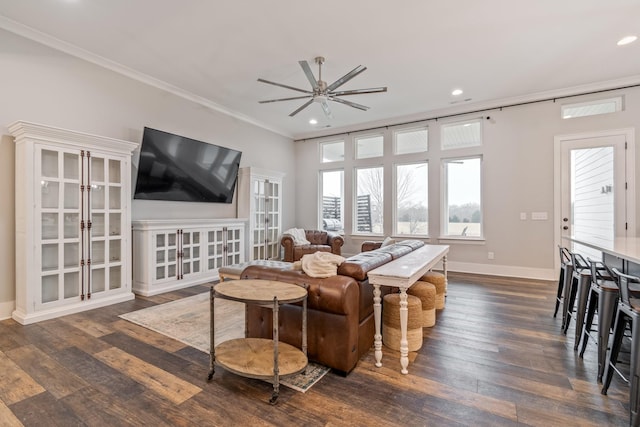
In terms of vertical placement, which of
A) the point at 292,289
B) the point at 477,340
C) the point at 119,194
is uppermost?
the point at 119,194

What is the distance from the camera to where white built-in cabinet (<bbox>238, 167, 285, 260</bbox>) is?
5.98 metres

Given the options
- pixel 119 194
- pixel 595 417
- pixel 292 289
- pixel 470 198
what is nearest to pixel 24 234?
pixel 119 194

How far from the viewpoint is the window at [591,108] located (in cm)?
468

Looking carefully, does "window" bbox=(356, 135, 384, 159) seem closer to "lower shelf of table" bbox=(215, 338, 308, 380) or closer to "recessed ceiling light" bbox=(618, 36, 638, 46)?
"recessed ceiling light" bbox=(618, 36, 638, 46)

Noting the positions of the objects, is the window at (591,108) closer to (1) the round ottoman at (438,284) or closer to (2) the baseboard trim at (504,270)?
(2) the baseboard trim at (504,270)

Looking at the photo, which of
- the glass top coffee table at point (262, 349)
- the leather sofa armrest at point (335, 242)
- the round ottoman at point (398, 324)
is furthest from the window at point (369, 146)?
the glass top coffee table at point (262, 349)

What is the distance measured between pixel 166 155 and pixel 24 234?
2.01 meters

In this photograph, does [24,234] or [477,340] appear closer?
[477,340]

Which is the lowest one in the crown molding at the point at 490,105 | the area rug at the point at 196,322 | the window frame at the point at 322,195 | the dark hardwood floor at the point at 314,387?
the dark hardwood floor at the point at 314,387

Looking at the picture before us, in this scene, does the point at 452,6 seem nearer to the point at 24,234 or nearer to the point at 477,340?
the point at 477,340

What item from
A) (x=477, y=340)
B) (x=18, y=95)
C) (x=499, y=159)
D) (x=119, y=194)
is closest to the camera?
(x=477, y=340)

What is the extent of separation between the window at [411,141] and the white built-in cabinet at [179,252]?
3.86 metres

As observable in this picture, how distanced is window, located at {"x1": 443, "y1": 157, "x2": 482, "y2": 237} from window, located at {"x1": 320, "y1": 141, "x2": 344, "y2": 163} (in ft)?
8.01

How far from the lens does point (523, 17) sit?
3.10 meters
